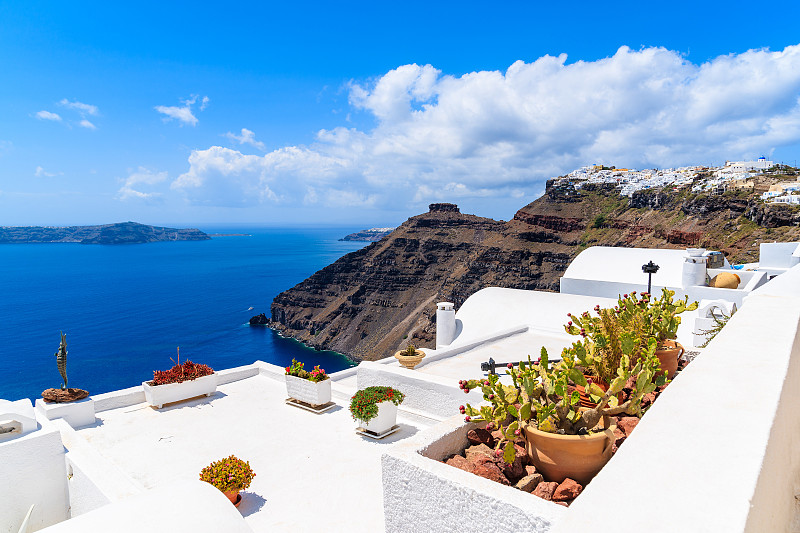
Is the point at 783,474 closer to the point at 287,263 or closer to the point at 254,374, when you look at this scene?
the point at 254,374

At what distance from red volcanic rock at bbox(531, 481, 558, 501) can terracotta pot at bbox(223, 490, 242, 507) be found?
15.6ft

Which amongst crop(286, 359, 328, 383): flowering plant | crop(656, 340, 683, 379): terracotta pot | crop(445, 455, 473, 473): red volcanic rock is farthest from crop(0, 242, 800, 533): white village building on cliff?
crop(656, 340, 683, 379): terracotta pot

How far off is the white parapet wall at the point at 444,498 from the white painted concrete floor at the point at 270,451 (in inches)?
121

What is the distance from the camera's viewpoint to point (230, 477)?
6.21m

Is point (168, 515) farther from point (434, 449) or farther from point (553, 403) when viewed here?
point (553, 403)

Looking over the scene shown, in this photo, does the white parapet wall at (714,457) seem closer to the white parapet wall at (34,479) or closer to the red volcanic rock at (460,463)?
the red volcanic rock at (460,463)

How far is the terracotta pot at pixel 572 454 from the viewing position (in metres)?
2.96

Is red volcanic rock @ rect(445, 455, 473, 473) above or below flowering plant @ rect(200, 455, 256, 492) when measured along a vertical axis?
above

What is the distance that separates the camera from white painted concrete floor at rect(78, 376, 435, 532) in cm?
613

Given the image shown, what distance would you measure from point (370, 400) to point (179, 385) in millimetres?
4897

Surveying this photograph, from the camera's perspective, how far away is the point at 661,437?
7.19 feet

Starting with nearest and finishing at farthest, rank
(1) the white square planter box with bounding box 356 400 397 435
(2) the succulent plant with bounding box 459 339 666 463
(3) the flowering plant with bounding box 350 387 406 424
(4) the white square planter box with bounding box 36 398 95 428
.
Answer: (2) the succulent plant with bounding box 459 339 666 463 < (3) the flowering plant with bounding box 350 387 406 424 < (1) the white square planter box with bounding box 356 400 397 435 < (4) the white square planter box with bounding box 36 398 95 428

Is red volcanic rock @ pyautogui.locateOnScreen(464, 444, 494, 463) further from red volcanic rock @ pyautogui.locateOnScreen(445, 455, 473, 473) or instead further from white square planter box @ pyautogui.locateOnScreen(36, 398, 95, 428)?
white square planter box @ pyautogui.locateOnScreen(36, 398, 95, 428)

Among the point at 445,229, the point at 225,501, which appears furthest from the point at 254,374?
the point at 445,229
